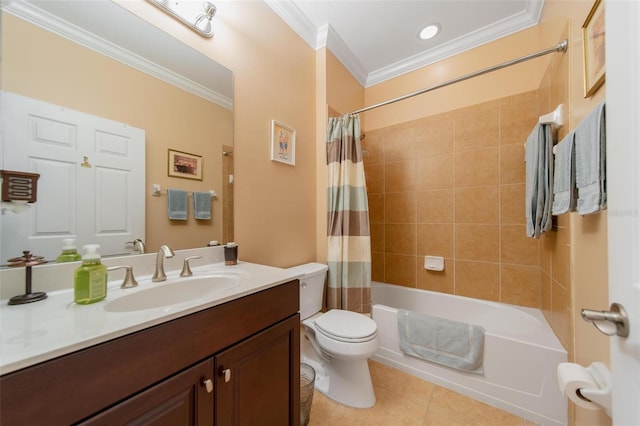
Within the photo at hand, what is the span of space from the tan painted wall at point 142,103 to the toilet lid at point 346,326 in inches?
32.4

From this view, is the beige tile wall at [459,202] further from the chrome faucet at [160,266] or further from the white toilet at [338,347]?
the chrome faucet at [160,266]

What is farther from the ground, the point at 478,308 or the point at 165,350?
the point at 165,350

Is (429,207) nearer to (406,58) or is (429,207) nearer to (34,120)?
(406,58)

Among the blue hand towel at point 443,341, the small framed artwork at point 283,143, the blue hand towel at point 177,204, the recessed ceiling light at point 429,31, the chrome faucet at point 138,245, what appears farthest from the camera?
the recessed ceiling light at point 429,31

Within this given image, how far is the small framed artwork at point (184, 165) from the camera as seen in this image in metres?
1.10

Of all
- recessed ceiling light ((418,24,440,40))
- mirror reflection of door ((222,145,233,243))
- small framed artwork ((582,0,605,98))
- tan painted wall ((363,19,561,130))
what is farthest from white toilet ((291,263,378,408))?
recessed ceiling light ((418,24,440,40))

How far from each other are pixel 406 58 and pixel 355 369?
102 inches

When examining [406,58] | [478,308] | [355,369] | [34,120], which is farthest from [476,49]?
[34,120]

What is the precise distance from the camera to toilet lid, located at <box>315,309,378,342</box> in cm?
130

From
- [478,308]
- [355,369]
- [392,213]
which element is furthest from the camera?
[392,213]

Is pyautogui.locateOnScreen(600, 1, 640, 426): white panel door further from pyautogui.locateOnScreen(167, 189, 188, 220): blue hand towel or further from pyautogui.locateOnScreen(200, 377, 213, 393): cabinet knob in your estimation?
pyautogui.locateOnScreen(167, 189, 188, 220): blue hand towel

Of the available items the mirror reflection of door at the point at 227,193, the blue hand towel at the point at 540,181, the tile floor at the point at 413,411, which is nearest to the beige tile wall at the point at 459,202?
the blue hand towel at the point at 540,181

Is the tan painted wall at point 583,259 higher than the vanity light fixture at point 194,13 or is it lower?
lower

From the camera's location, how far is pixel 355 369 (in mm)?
1384
